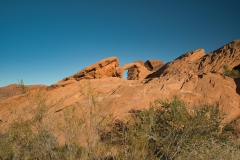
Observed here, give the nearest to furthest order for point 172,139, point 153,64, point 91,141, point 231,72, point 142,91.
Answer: point 91,141, point 172,139, point 142,91, point 231,72, point 153,64

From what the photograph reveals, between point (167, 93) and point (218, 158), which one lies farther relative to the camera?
point (167, 93)

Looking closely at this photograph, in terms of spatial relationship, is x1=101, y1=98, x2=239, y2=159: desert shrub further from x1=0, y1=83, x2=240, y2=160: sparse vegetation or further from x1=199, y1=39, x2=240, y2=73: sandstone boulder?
x1=199, y1=39, x2=240, y2=73: sandstone boulder

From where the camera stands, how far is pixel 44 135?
7.22 metres

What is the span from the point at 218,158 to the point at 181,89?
682 centimetres

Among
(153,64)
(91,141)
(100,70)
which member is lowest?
(91,141)

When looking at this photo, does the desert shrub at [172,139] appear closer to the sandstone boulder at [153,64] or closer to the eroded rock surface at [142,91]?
the eroded rock surface at [142,91]

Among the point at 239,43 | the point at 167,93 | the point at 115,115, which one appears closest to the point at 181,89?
the point at 167,93

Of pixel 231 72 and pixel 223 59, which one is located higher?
pixel 223 59

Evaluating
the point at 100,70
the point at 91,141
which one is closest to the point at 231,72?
the point at 100,70

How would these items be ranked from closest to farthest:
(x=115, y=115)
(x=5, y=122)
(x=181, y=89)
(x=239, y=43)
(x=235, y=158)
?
(x=235, y=158) → (x=115, y=115) → (x=5, y=122) → (x=181, y=89) → (x=239, y=43)

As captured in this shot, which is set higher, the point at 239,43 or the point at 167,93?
the point at 239,43

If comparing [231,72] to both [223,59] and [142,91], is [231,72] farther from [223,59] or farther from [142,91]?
[142,91]

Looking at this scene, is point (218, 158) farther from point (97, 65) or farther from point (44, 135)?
point (97, 65)

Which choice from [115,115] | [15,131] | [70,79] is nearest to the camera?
[15,131]
